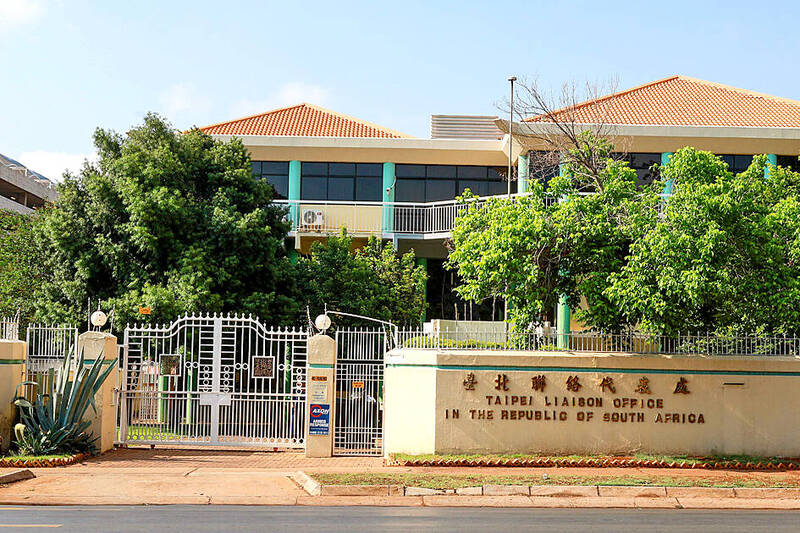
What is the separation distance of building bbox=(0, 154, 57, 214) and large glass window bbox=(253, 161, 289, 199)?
20.1 metres

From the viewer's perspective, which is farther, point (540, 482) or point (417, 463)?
point (417, 463)

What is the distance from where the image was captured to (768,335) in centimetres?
1596

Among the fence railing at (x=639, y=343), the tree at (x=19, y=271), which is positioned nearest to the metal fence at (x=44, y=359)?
the tree at (x=19, y=271)

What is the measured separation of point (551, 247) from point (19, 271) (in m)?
16.1

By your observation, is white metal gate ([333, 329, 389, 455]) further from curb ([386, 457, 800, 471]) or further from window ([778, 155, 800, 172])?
window ([778, 155, 800, 172])

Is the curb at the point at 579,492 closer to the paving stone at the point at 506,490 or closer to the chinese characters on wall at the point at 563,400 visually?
the paving stone at the point at 506,490

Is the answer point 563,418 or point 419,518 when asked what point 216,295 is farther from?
point 419,518

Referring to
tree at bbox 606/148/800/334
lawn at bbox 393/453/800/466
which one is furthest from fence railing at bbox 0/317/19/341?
tree at bbox 606/148/800/334

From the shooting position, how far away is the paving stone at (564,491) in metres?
12.2

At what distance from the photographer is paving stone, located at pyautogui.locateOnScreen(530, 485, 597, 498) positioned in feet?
39.9

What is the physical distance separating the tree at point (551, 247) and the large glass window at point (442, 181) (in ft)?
44.7

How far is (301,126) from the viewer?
3047 centimetres

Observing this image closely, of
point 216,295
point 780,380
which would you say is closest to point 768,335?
point 780,380

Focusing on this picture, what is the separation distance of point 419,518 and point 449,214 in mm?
17386
